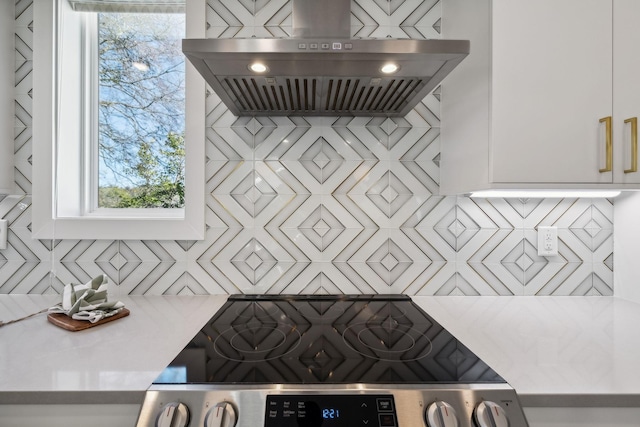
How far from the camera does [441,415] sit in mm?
653

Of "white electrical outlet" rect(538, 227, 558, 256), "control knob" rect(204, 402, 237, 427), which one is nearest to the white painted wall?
"white electrical outlet" rect(538, 227, 558, 256)

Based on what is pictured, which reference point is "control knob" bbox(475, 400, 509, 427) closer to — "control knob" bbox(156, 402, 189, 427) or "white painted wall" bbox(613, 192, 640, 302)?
"control knob" bbox(156, 402, 189, 427)

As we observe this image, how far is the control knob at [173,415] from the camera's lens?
64 centimetres

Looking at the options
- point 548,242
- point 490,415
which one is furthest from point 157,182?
point 548,242

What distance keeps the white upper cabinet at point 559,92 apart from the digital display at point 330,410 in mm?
690

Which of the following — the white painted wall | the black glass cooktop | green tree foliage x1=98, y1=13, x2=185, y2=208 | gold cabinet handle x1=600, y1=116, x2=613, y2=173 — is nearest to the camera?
the black glass cooktop

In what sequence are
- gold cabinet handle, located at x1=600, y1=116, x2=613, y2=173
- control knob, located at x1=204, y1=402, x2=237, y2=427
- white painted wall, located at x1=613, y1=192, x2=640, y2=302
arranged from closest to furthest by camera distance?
control knob, located at x1=204, y1=402, x2=237, y2=427
gold cabinet handle, located at x1=600, y1=116, x2=613, y2=173
white painted wall, located at x1=613, y1=192, x2=640, y2=302

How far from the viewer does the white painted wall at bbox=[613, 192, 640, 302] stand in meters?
1.30

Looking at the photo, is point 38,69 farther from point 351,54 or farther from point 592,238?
point 592,238

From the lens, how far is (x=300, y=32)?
3.88 feet

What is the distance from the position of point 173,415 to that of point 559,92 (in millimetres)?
1290

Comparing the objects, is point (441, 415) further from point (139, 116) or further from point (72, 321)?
point (139, 116)

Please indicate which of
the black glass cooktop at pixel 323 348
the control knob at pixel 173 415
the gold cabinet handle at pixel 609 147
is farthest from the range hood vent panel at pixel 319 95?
the control knob at pixel 173 415

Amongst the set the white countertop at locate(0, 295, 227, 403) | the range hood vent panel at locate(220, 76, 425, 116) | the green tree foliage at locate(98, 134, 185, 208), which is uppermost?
the range hood vent panel at locate(220, 76, 425, 116)
